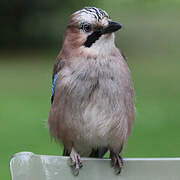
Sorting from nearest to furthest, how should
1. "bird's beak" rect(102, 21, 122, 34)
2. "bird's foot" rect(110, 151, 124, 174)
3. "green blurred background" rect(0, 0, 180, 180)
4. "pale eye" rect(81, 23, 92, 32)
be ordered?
"bird's foot" rect(110, 151, 124, 174) < "bird's beak" rect(102, 21, 122, 34) < "pale eye" rect(81, 23, 92, 32) < "green blurred background" rect(0, 0, 180, 180)

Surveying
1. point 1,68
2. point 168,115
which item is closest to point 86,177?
point 168,115

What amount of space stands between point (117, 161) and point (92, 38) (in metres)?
0.75

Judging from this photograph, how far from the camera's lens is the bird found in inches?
144

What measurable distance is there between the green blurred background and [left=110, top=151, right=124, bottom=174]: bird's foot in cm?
76

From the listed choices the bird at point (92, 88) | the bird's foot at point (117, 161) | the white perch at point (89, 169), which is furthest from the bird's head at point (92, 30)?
the white perch at point (89, 169)

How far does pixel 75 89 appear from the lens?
368 cm

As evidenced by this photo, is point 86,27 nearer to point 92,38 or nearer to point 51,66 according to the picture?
point 92,38

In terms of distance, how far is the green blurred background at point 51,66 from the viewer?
277 inches

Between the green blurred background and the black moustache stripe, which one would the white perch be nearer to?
the black moustache stripe

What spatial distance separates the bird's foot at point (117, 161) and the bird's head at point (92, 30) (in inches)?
25.5

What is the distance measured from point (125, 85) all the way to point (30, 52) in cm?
967

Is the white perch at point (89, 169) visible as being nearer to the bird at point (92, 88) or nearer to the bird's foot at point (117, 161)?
the bird's foot at point (117, 161)

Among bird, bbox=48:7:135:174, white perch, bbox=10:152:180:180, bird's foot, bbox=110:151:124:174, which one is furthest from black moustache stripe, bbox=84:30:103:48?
white perch, bbox=10:152:180:180

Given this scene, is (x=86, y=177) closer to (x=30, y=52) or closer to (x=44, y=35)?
(x=30, y=52)
